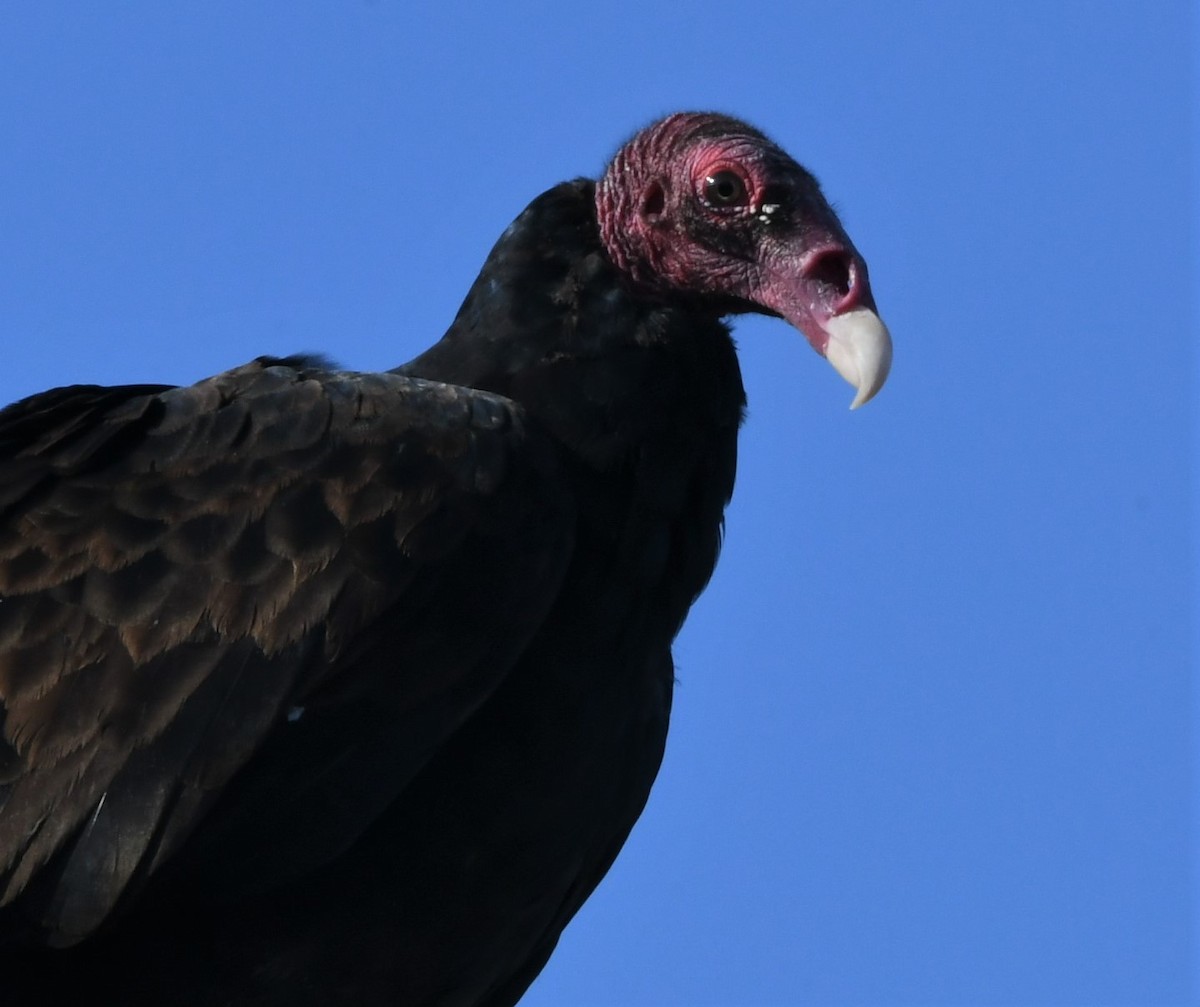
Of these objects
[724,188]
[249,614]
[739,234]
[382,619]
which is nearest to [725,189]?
[724,188]

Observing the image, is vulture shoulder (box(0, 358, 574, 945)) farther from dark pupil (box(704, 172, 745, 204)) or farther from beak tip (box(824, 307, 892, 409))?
dark pupil (box(704, 172, 745, 204))

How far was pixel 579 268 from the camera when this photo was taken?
5.84m

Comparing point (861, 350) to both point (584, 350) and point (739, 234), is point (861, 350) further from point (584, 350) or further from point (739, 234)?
point (584, 350)

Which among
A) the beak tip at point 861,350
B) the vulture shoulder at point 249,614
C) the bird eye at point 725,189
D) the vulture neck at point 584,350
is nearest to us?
the vulture shoulder at point 249,614

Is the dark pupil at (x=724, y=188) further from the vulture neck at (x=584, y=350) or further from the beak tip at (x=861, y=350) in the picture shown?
the beak tip at (x=861, y=350)

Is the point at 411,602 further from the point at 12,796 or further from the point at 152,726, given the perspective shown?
the point at 12,796

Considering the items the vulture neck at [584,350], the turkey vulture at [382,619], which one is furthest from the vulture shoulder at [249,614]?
the vulture neck at [584,350]

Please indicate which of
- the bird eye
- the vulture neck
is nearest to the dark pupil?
the bird eye

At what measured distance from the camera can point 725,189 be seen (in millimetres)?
5961

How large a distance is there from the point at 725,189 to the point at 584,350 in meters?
0.63

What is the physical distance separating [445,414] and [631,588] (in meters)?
0.64

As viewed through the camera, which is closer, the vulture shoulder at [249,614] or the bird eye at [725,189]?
the vulture shoulder at [249,614]

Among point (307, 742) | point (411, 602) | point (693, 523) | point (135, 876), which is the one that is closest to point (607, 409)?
point (693, 523)

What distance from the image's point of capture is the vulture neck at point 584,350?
5625 mm
